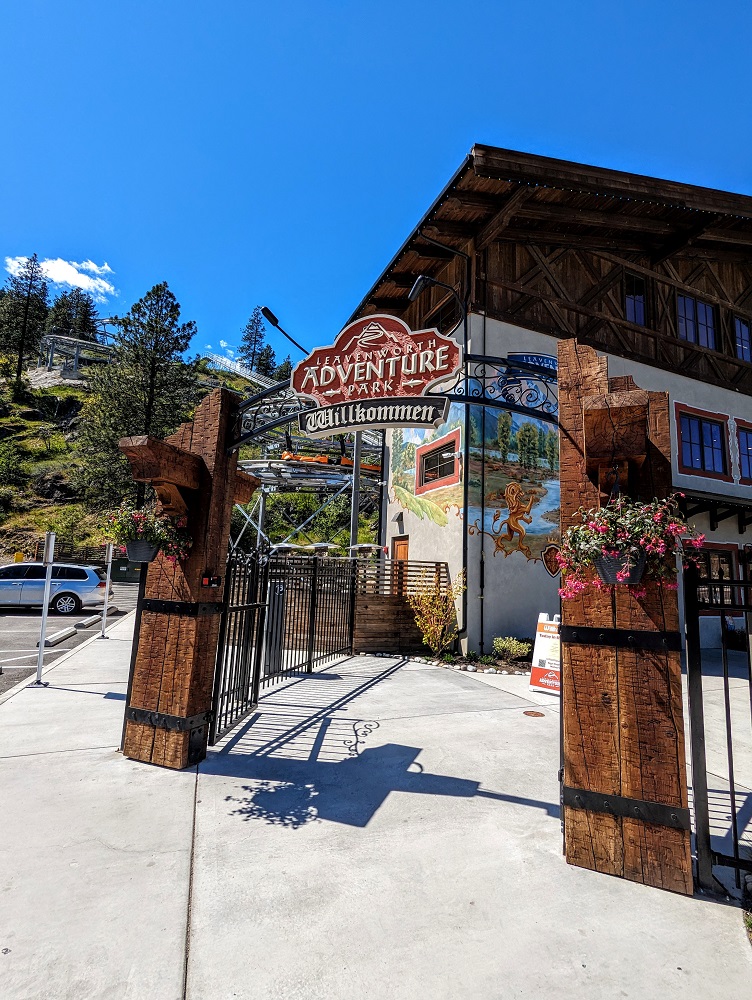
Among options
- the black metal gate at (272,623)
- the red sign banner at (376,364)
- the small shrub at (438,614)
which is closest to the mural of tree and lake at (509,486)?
the small shrub at (438,614)

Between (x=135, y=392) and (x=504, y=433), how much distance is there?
2546 centimetres

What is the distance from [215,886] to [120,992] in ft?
2.56

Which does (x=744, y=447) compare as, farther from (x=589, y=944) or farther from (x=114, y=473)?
(x=114, y=473)

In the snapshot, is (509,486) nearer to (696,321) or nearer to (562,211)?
(562,211)

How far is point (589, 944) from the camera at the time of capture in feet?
8.23

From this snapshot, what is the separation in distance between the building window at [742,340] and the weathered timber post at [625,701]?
15860 millimetres

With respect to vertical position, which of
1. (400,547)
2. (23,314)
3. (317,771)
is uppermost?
(23,314)

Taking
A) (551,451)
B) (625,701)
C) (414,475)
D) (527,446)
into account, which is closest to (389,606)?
(414,475)

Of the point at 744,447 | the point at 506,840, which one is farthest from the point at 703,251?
the point at 506,840

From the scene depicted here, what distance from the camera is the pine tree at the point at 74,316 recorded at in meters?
73.4

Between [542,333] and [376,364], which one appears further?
[542,333]

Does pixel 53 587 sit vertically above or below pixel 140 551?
below

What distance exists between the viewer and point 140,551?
4734 mm

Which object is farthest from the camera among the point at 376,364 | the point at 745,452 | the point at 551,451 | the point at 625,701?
the point at 745,452
